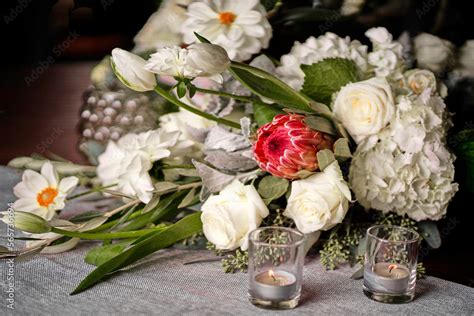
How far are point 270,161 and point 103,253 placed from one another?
0.22m

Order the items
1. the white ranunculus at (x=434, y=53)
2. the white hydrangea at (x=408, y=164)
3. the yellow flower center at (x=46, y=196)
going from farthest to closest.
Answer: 1. the white ranunculus at (x=434, y=53)
2. the yellow flower center at (x=46, y=196)
3. the white hydrangea at (x=408, y=164)

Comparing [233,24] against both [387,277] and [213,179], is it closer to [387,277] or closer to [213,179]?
[213,179]

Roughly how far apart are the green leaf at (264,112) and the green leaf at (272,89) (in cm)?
3

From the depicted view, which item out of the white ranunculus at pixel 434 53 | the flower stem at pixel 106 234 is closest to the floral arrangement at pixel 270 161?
the flower stem at pixel 106 234

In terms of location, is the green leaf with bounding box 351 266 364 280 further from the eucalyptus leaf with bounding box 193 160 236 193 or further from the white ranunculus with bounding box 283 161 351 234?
the eucalyptus leaf with bounding box 193 160 236 193

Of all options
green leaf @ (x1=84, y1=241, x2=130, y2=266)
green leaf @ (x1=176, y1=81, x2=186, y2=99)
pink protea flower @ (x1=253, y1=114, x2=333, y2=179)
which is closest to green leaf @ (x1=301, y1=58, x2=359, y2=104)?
pink protea flower @ (x1=253, y1=114, x2=333, y2=179)

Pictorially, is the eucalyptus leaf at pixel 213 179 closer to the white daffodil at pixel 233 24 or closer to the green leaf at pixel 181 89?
the green leaf at pixel 181 89

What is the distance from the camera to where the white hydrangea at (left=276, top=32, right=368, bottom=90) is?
37.6 inches

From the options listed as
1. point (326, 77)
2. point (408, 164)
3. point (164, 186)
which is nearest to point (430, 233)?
point (408, 164)

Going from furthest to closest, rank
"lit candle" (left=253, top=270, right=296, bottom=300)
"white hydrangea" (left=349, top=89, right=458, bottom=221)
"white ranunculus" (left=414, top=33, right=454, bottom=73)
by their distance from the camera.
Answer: "white ranunculus" (left=414, top=33, right=454, bottom=73) < "white hydrangea" (left=349, top=89, right=458, bottom=221) < "lit candle" (left=253, top=270, right=296, bottom=300)

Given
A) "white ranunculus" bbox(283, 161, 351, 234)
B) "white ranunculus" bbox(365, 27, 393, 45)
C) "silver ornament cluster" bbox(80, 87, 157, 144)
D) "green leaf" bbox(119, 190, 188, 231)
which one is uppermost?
"white ranunculus" bbox(365, 27, 393, 45)

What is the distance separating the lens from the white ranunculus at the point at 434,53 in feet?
3.65

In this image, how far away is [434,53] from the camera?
112 centimetres

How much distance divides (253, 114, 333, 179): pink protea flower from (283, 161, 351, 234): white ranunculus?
0.6 inches
